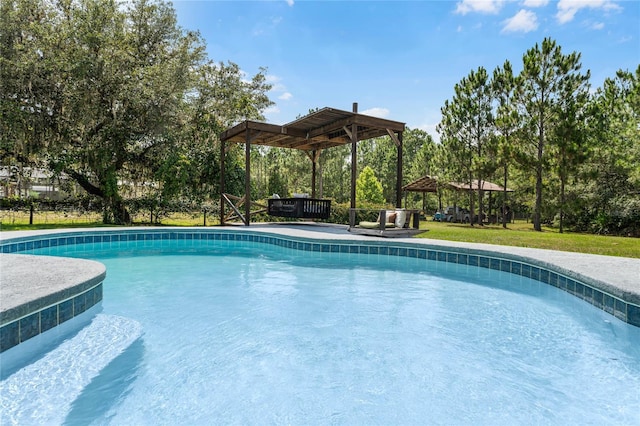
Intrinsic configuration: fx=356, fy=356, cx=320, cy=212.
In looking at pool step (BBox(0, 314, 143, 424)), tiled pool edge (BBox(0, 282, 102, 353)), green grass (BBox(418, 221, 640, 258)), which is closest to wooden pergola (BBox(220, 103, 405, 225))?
green grass (BBox(418, 221, 640, 258))

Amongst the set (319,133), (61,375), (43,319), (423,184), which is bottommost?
(61,375)

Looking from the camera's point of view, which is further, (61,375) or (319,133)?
(319,133)

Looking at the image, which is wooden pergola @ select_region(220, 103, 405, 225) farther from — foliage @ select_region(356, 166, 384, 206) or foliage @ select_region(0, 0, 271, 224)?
Result: foliage @ select_region(356, 166, 384, 206)

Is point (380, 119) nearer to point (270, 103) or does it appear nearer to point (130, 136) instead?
point (130, 136)

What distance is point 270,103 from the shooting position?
2117 cm

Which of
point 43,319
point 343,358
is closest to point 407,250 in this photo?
point 343,358

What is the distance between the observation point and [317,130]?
1212 cm

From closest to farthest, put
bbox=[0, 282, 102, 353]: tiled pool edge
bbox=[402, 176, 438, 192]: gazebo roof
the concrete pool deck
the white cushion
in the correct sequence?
1. bbox=[0, 282, 102, 353]: tiled pool edge
2. the concrete pool deck
3. the white cushion
4. bbox=[402, 176, 438, 192]: gazebo roof

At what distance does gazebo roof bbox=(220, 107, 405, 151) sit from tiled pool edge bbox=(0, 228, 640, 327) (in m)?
3.69

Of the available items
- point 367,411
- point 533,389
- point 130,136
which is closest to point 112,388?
point 367,411

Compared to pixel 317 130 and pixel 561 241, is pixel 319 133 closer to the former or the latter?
pixel 317 130

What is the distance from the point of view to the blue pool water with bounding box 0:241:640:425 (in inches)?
89.6

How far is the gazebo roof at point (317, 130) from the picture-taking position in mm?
10406

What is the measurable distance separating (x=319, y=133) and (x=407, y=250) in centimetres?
576
